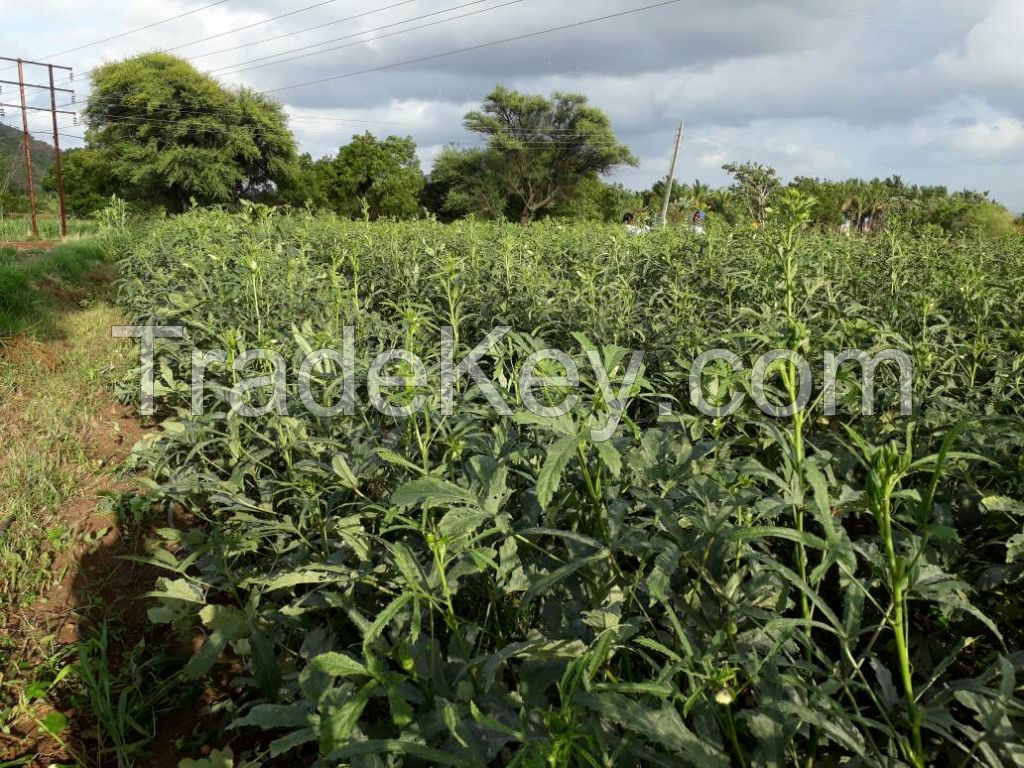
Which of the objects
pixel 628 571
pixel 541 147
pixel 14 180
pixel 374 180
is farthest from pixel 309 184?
pixel 628 571

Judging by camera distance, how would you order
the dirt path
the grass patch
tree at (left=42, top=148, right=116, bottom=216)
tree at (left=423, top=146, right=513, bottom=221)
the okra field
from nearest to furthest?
the okra field < the dirt path < the grass patch < tree at (left=42, top=148, right=116, bottom=216) < tree at (left=423, top=146, right=513, bottom=221)

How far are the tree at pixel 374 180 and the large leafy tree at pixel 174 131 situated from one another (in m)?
8.73

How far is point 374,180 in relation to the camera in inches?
1748

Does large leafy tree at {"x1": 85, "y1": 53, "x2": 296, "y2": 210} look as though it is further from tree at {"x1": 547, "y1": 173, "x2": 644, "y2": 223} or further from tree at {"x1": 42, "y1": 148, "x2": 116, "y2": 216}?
tree at {"x1": 547, "y1": 173, "x2": 644, "y2": 223}

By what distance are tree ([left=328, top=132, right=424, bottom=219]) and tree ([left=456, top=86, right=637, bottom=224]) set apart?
488 centimetres

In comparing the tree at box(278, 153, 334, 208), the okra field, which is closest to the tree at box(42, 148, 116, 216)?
the tree at box(278, 153, 334, 208)

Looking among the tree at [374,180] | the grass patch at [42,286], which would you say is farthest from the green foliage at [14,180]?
the grass patch at [42,286]

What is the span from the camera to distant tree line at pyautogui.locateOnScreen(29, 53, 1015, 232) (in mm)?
32469

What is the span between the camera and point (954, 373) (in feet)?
8.77

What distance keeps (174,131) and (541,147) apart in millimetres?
22714

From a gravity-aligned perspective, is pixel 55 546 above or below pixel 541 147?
below

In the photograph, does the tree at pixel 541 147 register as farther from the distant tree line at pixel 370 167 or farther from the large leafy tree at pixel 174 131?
the large leafy tree at pixel 174 131

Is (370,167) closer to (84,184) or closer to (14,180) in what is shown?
(84,184)

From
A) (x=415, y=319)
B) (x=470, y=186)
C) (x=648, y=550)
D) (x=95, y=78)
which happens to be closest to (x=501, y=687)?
(x=648, y=550)
